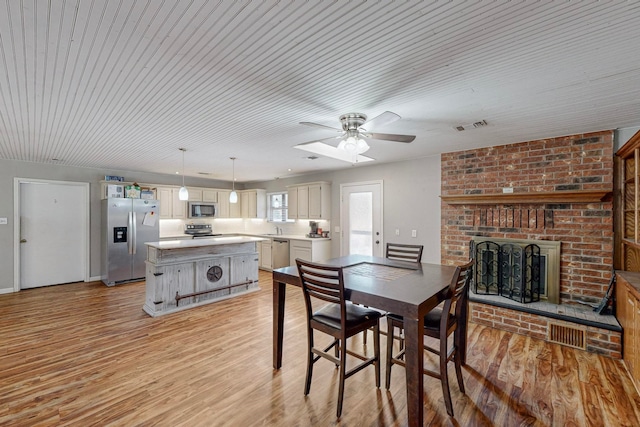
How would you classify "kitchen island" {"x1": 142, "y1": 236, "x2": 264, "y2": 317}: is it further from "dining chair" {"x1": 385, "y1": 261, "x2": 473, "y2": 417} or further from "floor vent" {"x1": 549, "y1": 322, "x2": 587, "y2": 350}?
"floor vent" {"x1": 549, "y1": 322, "x2": 587, "y2": 350}

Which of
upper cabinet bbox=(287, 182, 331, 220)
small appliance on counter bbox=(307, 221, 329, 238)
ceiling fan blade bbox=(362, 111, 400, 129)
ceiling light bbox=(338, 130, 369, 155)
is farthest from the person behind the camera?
small appliance on counter bbox=(307, 221, 329, 238)

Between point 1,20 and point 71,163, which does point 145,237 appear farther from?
point 1,20

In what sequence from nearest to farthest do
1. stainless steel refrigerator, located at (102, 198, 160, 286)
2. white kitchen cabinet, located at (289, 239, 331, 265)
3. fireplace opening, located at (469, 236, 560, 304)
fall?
fireplace opening, located at (469, 236, 560, 304) < stainless steel refrigerator, located at (102, 198, 160, 286) < white kitchen cabinet, located at (289, 239, 331, 265)

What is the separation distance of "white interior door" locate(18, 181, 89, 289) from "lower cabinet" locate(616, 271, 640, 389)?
8.01 meters

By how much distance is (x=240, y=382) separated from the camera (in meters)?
2.38

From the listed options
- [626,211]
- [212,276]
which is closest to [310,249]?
[212,276]

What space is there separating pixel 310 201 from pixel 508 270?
12.6ft

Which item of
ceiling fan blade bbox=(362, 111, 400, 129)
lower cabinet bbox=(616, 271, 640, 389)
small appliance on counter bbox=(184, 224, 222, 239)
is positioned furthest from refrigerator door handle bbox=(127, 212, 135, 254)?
lower cabinet bbox=(616, 271, 640, 389)

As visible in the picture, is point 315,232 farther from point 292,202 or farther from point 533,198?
point 533,198

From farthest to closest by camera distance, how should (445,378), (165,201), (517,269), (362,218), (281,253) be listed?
(165,201), (281,253), (362,218), (517,269), (445,378)

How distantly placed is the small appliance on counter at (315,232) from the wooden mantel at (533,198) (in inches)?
108

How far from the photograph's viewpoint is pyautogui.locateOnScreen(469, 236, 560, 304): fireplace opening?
3.45 metres

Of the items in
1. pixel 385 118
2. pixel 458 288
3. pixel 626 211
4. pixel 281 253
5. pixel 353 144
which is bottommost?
pixel 281 253

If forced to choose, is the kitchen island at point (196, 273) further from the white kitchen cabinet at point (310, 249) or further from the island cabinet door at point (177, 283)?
the white kitchen cabinet at point (310, 249)
